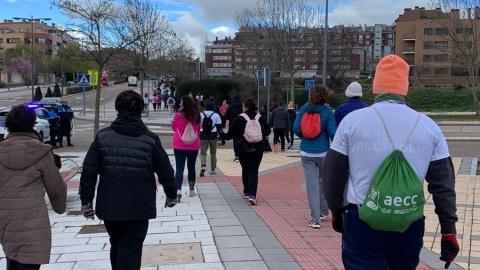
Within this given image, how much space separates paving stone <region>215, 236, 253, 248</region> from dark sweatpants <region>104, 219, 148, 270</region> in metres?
2.07

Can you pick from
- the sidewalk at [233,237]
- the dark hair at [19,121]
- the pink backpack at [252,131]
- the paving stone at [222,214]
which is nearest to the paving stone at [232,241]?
the sidewalk at [233,237]

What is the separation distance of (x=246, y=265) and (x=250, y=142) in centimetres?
362

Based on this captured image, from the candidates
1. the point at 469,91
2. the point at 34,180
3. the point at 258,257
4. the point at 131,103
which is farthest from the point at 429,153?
the point at 469,91

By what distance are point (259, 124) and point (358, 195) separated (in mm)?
6290

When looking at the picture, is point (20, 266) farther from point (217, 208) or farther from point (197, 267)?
point (217, 208)

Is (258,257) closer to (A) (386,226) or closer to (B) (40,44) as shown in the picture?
(A) (386,226)

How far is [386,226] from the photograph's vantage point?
2.96 m

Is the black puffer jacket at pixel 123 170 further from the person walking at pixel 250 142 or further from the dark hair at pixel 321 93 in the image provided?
the person walking at pixel 250 142

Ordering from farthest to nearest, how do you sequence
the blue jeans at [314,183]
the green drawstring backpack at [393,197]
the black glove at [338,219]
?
the blue jeans at [314,183] < the black glove at [338,219] < the green drawstring backpack at [393,197]

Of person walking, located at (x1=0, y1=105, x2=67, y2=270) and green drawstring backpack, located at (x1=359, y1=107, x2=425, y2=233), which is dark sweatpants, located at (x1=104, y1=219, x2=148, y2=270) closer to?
person walking, located at (x1=0, y1=105, x2=67, y2=270)

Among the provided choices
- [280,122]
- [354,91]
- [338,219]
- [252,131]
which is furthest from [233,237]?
[280,122]

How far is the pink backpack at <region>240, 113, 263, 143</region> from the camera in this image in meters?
9.10

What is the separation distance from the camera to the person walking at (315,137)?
7.52 m

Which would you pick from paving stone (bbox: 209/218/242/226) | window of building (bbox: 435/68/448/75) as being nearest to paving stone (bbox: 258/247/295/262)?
paving stone (bbox: 209/218/242/226)
